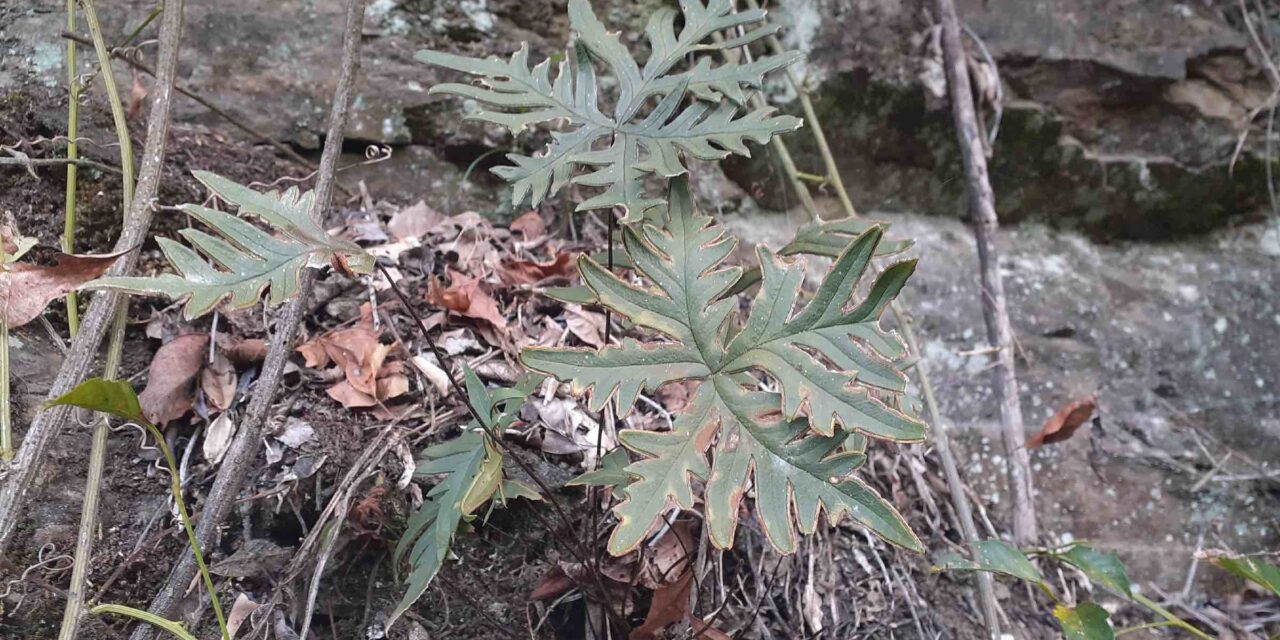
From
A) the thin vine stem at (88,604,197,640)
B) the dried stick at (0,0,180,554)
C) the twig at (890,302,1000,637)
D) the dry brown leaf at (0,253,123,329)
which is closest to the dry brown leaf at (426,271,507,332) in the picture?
the dried stick at (0,0,180,554)

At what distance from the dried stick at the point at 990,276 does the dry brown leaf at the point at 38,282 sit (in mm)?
1939

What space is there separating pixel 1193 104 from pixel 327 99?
2.73 meters

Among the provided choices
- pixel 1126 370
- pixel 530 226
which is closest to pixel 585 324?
pixel 530 226

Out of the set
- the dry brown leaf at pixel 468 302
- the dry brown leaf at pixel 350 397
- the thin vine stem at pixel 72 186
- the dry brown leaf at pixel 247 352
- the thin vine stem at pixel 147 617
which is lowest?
the thin vine stem at pixel 147 617

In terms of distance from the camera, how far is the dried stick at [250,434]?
1.26 m

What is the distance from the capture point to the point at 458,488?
1.29 m

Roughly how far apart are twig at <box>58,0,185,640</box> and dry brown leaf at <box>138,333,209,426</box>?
77mm

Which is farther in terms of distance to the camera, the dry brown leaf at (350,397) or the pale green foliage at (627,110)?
the dry brown leaf at (350,397)

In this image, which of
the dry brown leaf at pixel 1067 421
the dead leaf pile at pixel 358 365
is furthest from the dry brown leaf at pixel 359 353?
the dry brown leaf at pixel 1067 421

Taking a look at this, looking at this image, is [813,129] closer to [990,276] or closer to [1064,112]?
[990,276]

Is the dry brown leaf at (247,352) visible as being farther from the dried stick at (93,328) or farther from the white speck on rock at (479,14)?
the white speck on rock at (479,14)

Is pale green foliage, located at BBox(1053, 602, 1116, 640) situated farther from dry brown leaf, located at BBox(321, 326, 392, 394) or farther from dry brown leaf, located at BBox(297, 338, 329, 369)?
dry brown leaf, located at BBox(297, 338, 329, 369)

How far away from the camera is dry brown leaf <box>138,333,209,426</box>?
1491mm

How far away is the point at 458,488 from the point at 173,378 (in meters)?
0.66
